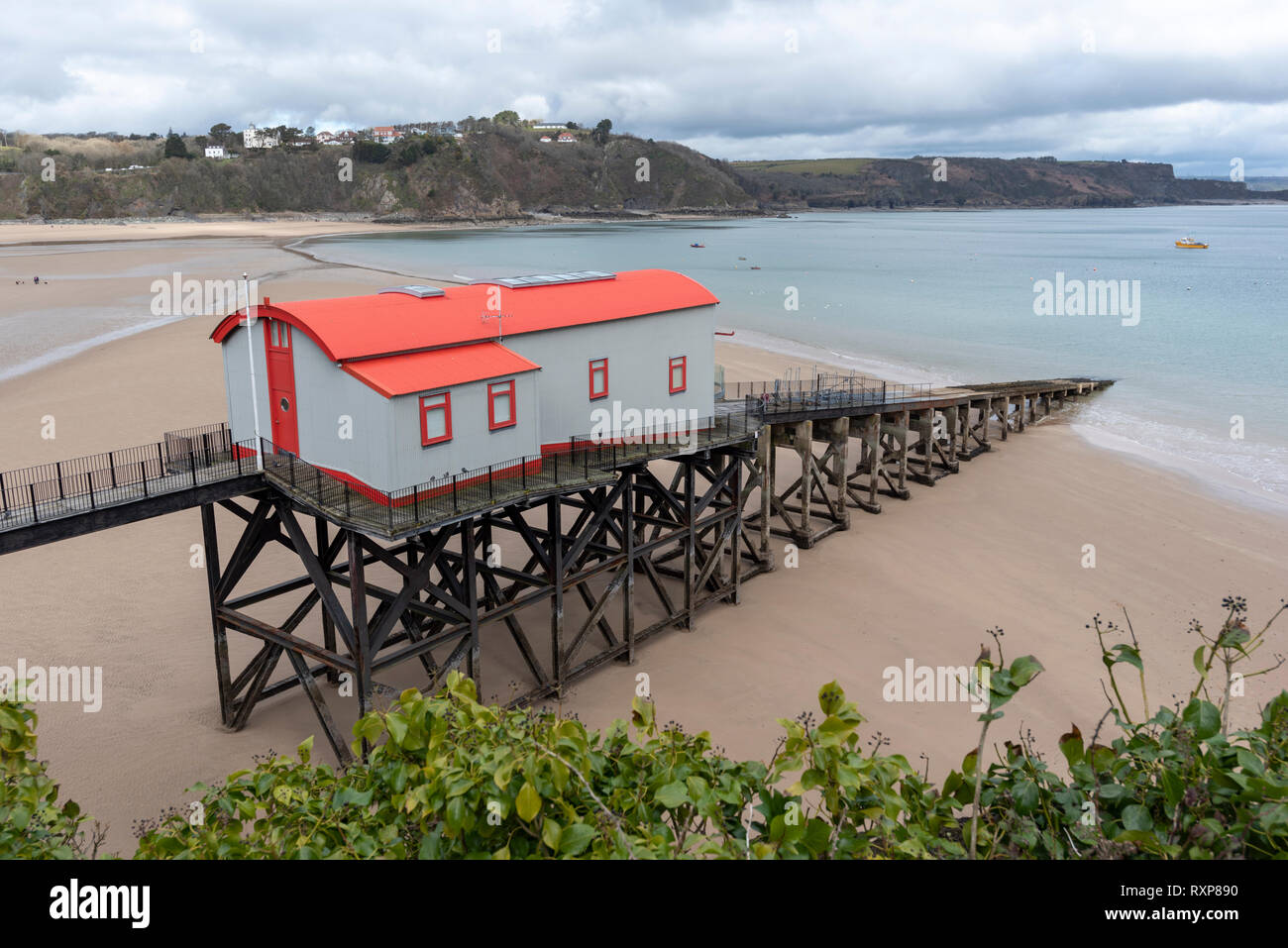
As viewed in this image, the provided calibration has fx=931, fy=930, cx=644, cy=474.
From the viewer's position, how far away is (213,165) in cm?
18662

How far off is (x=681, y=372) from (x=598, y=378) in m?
2.95

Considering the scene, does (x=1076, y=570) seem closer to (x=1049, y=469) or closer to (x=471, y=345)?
(x=1049, y=469)

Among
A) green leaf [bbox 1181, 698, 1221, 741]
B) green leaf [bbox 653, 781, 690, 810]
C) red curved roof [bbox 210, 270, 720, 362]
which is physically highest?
red curved roof [bbox 210, 270, 720, 362]

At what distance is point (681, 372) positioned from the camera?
2378cm

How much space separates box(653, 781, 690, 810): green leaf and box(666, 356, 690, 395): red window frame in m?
18.4

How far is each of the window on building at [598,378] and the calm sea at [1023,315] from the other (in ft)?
88.5

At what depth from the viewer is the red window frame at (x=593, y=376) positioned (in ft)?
70.2

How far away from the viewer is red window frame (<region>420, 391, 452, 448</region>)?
17.0 metres

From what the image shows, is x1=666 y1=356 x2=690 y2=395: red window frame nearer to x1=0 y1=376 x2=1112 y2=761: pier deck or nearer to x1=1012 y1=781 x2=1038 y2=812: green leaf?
x1=0 y1=376 x2=1112 y2=761: pier deck

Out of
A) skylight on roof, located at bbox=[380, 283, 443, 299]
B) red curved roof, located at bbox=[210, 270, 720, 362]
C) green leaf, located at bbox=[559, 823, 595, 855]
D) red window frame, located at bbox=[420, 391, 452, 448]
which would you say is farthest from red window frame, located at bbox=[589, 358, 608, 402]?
green leaf, located at bbox=[559, 823, 595, 855]

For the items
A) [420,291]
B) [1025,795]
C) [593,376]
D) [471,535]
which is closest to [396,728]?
[1025,795]

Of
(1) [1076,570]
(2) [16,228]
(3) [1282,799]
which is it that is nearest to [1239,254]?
(1) [1076,570]

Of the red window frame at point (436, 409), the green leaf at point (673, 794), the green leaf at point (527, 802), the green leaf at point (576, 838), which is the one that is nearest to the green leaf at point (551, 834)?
the green leaf at point (576, 838)

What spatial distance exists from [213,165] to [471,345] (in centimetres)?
19652
